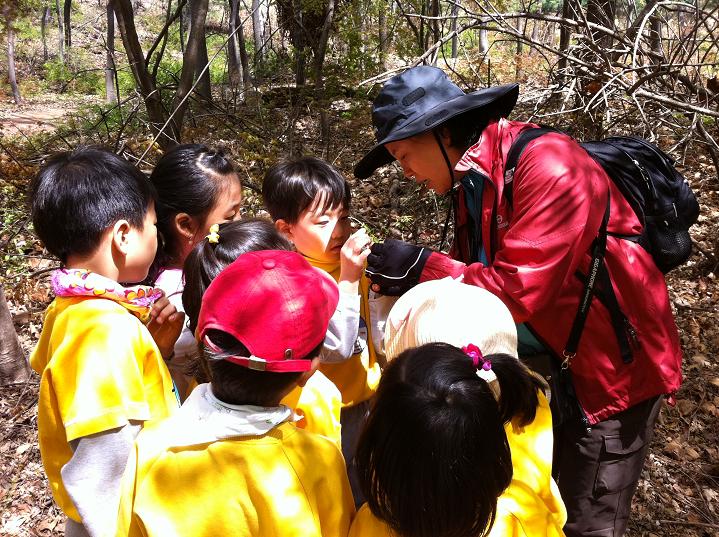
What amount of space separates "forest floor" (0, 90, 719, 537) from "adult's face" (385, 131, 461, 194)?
2263mm

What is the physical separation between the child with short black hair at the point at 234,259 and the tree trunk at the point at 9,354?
258cm

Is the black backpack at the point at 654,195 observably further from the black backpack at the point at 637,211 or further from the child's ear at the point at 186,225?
the child's ear at the point at 186,225

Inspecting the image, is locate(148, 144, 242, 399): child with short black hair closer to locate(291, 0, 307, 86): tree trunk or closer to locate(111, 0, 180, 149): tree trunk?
locate(111, 0, 180, 149): tree trunk

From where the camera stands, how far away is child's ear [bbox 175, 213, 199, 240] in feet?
7.34

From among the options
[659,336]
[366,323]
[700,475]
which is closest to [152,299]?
[366,323]

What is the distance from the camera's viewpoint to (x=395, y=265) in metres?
1.99

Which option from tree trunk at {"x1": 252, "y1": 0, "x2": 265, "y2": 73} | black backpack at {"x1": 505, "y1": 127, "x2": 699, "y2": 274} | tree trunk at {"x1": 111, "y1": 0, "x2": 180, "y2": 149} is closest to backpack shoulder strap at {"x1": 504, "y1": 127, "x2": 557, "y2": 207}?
black backpack at {"x1": 505, "y1": 127, "x2": 699, "y2": 274}

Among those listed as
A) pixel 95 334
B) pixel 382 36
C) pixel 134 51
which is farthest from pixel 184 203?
pixel 382 36

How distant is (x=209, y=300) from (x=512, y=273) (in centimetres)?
88

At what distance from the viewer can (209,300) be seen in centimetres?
138

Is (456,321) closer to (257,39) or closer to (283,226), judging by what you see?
(283,226)

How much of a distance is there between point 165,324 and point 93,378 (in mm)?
395

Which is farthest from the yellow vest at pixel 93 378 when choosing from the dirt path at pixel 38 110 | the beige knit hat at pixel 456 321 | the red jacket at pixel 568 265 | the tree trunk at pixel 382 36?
the dirt path at pixel 38 110

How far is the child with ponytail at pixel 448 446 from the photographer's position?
3.73ft
